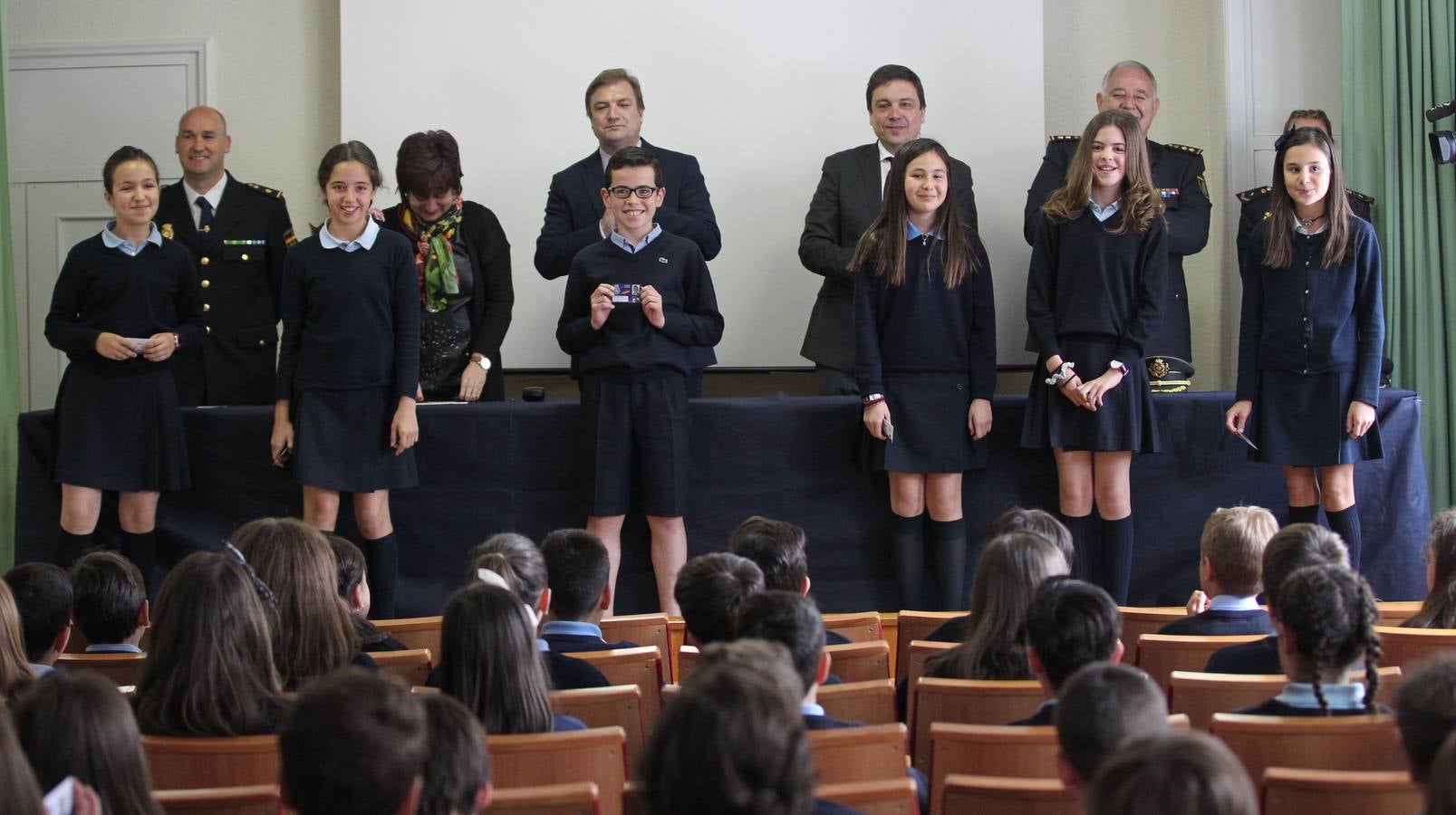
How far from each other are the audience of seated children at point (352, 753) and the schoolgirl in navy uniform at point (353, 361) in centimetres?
282

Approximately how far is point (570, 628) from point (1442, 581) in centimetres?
191

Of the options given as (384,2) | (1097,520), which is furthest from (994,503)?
(384,2)

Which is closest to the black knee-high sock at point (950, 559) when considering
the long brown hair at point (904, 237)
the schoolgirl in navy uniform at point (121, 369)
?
the long brown hair at point (904, 237)

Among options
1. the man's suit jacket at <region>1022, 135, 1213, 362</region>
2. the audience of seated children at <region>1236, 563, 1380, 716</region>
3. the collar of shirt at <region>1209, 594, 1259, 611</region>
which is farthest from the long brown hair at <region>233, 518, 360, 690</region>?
the man's suit jacket at <region>1022, 135, 1213, 362</region>

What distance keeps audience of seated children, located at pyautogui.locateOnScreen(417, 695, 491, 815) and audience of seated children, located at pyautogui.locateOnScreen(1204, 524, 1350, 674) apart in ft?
5.34

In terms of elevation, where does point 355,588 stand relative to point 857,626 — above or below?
above

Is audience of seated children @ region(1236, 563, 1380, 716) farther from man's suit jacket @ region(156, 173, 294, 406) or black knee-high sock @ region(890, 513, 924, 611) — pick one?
man's suit jacket @ region(156, 173, 294, 406)

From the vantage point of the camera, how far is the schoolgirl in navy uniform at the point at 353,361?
4445 millimetres

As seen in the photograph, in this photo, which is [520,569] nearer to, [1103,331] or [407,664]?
[407,664]

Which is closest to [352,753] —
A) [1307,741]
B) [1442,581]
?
[1307,741]

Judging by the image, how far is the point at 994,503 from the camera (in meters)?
4.74

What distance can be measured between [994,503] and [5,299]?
3.77m

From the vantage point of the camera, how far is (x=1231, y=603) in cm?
320

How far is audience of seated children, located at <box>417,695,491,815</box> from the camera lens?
5.88 feet
